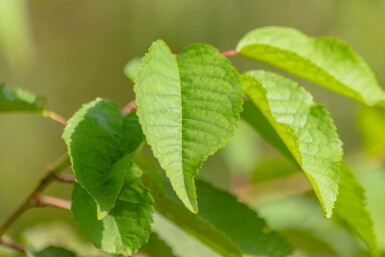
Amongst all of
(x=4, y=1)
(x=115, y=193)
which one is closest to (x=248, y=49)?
(x=115, y=193)

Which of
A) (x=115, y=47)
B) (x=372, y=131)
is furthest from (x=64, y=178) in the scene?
(x=115, y=47)

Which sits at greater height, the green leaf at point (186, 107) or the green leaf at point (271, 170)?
the green leaf at point (186, 107)

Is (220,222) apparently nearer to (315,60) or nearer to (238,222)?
(238,222)

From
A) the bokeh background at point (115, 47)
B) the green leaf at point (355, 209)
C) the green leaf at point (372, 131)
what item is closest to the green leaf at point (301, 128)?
the green leaf at point (355, 209)

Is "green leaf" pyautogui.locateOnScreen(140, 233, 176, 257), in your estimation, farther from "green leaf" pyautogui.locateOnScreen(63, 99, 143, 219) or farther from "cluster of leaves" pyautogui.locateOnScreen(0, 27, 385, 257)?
"green leaf" pyautogui.locateOnScreen(63, 99, 143, 219)

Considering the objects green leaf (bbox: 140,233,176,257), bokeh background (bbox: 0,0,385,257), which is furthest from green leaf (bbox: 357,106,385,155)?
green leaf (bbox: 140,233,176,257)

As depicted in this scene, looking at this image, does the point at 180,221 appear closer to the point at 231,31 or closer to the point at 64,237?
the point at 64,237

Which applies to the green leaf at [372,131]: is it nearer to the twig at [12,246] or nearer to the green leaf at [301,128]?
the green leaf at [301,128]
